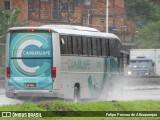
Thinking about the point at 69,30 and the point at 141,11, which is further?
the point at 141,11

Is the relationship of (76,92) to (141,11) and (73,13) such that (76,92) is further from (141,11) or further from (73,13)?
(141,11)

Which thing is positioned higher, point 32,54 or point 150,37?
point 150,37

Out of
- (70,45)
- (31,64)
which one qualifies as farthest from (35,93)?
(70,45)

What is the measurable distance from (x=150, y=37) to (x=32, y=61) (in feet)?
173

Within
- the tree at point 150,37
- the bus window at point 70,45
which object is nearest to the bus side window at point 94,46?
the bus window at point 70,45

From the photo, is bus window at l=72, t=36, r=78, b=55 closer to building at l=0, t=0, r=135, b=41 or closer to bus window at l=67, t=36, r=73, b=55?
bus window at l=67, t=36, r=73, b=55

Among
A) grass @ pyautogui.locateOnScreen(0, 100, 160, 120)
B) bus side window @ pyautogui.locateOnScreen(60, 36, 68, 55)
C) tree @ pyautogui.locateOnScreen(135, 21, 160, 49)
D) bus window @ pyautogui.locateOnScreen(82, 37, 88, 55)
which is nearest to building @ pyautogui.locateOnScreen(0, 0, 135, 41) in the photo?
tree @ pyautogui.locateOnScreen(135, 21, 160, 49)

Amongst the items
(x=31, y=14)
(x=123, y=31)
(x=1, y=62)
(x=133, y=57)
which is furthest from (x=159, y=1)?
(x=1, y=62)

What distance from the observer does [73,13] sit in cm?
8138

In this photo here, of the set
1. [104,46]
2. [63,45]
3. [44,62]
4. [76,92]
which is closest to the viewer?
[44,62]

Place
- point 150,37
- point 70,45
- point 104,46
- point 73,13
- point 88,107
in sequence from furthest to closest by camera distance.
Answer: point 73,13, point 150,37, point 104,46, point 70,45, point 88,107

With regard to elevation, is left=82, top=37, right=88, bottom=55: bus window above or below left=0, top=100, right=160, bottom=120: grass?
above

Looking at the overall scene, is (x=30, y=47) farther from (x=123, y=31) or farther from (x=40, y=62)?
(x=123, y=31)

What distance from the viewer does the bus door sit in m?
23.9
